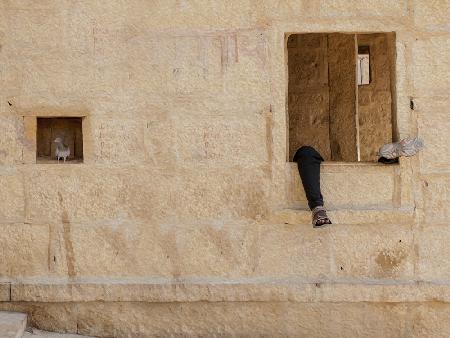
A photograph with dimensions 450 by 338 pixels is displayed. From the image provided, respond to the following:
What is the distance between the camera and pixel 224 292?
433cm

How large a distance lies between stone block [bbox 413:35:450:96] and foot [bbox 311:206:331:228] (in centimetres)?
105

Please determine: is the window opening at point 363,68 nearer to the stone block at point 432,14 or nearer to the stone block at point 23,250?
the stone block at point 432,14

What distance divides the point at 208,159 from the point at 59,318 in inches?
54.9

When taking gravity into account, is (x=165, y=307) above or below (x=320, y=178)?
below

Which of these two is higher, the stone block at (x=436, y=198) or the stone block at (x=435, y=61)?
the stone block at (x=435, y=61)

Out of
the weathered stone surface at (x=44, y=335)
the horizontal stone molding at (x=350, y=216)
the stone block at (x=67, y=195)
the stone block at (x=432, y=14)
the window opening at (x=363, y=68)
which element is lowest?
the weathered stone surface at (x=44, y=335)

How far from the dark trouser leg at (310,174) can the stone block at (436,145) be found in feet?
2.29

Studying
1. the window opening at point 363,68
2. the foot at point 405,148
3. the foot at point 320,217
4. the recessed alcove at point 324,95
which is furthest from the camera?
the window opening at point 363,68

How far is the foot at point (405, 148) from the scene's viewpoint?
429 cm

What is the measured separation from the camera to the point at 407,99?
14.5 feet

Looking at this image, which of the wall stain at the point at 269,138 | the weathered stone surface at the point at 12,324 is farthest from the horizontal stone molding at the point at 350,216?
the weathered stone surface at the point at 12,324

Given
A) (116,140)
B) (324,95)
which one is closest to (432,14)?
(116,140)

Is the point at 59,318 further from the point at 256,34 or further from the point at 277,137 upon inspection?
the point at 256,34

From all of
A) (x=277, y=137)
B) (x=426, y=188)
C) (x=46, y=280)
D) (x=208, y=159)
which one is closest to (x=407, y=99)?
(x=426, y=188)
